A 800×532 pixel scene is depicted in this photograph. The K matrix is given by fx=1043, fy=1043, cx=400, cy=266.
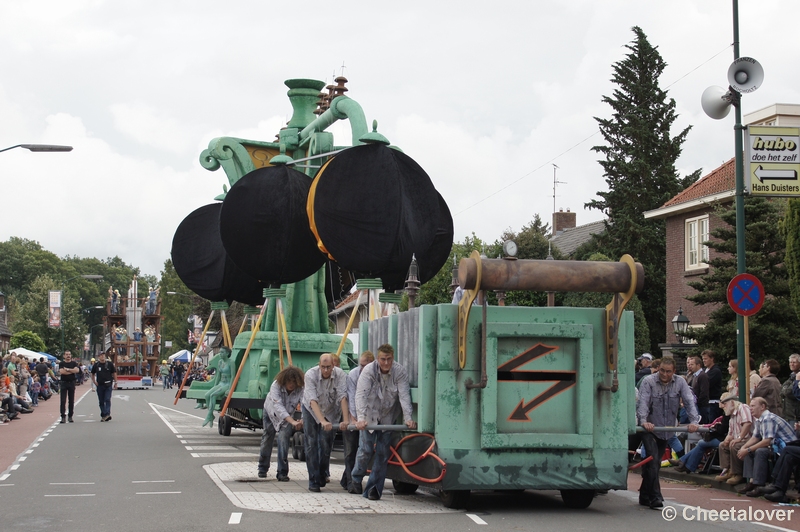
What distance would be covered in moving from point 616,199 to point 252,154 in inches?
1038

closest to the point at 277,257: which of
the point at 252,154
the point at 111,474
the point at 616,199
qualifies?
the point at 252,154

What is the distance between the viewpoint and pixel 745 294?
1392 cm

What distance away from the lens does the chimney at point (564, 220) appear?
64938mm

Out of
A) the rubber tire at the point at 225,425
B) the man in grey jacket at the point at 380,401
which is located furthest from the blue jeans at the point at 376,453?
the rubber tire at the point at 225,425

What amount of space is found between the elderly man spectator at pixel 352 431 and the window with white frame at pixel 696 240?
77.3 ft

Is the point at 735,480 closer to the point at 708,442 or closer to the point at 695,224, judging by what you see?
the point at 708,442

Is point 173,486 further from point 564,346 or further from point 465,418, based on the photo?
point 564,346

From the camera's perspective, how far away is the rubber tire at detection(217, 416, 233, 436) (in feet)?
68.4

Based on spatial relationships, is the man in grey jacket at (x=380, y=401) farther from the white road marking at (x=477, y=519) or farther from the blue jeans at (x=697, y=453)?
the blue jeans at (x=697, y=453)

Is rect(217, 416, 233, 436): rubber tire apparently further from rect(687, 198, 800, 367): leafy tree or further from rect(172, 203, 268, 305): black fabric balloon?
rect(687, 198, 800, 367): leafy tree

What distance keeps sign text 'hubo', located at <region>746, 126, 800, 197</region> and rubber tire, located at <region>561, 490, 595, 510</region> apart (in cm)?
662

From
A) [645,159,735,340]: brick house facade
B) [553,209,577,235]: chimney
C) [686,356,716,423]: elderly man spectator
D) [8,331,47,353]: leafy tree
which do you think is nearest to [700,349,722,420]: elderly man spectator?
[686,356,716,423]: elderly man spectator

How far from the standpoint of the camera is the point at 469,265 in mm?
9961

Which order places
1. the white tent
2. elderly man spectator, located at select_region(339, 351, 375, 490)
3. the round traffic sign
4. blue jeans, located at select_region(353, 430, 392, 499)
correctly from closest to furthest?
blue jeans, located at select_region(353, 430, 392, 499) < elderly man spectator, located at select_region(339, 351, 375, 490) < the round traffic sign < the white tent
